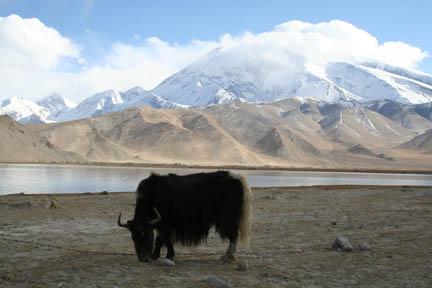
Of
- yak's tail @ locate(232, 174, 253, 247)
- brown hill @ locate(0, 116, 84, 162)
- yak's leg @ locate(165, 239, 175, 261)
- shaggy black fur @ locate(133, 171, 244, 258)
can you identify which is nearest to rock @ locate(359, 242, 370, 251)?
yak's tail @ locate(232, 174, 253, 247)

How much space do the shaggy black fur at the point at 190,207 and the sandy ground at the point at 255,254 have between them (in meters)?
0.56

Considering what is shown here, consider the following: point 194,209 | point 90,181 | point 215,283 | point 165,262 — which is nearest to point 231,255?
point 194,209

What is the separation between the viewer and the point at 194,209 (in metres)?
10.7

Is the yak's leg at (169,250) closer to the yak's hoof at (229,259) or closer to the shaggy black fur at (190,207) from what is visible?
the shaggy black fur at (190,207)

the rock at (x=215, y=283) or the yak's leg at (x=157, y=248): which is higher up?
the yak's leg at (x=157, y=248)

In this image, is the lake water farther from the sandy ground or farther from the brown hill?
the brown hill

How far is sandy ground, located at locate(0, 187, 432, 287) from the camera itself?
348 inches

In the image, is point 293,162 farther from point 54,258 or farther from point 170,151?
point 54,258

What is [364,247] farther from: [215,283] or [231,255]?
[215,283]

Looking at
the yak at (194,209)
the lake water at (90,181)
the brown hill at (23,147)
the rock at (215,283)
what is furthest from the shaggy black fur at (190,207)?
the brown hill at (23,147)

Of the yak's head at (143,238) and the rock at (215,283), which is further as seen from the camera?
the yak's head at (143,238)

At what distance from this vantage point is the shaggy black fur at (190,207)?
10633mm

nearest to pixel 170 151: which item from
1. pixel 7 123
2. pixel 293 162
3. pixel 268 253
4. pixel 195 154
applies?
pixel 195 154

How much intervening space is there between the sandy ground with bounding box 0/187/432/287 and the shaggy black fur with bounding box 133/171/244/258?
560mm
